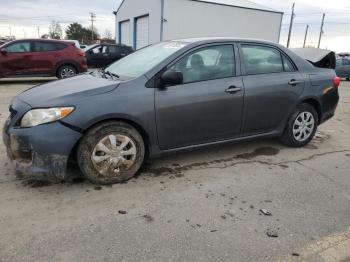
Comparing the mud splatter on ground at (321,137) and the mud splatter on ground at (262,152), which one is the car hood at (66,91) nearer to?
the mud splatter on ground at (262,152)

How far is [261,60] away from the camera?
4734 millimetres

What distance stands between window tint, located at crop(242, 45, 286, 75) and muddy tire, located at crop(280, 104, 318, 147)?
0.71 metres

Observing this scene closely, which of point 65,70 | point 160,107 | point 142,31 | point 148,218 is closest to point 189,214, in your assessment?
point 148,218

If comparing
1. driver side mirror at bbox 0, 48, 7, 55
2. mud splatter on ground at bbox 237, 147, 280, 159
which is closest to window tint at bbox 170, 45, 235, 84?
mud splatter on ground at bbox 237, 147, 280, 159

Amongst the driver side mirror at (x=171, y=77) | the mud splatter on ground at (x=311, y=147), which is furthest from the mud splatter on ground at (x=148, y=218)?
the mud splatter on ground at (x=311, y=147)

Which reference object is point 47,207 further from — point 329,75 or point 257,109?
point 329,75

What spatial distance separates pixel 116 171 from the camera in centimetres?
379

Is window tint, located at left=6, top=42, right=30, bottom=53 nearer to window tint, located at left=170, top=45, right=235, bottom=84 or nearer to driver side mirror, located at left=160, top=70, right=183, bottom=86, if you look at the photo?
window tint, located at left=170, top=45, right=235, bottom=84

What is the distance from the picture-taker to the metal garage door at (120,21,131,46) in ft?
100

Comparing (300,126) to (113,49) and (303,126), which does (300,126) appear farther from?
(113,49)

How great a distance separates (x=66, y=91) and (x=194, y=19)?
23500 mm

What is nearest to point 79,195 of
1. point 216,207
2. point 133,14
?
point 216,207

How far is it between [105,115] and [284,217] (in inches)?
79.1

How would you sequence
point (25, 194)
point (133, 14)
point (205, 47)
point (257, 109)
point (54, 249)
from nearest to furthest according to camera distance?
point (54, 249) → point (25, 194) → point (205, 47) → point (257, 109) → point (133, 14)
